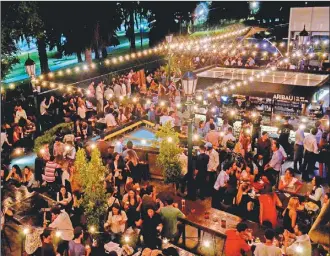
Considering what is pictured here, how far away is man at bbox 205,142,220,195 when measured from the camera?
891 centimetres

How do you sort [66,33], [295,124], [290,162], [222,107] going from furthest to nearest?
[66,33] → [222,107] → [295,124] → [290,162]

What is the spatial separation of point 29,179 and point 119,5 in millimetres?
18176

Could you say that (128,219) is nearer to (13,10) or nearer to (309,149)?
(309,149)

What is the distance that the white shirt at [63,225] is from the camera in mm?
6816

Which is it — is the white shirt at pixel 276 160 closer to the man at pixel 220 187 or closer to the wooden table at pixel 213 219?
the man at pixel 220 187

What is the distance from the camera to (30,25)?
12.1m

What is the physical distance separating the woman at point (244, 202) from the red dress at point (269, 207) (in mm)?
416

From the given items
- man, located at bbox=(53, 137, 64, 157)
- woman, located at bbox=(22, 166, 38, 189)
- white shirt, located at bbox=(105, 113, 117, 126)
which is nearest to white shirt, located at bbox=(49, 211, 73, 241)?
woman, located at bbox=(22, 166, 38, 189)

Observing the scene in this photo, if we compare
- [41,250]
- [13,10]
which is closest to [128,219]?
[41,250]

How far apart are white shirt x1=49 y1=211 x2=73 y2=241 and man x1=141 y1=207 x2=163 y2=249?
134 cm

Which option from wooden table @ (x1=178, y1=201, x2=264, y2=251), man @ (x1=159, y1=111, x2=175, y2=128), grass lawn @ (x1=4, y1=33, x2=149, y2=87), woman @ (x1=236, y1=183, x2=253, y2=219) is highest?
man @ (x1=159, y1=111, x2=175, y2=128)

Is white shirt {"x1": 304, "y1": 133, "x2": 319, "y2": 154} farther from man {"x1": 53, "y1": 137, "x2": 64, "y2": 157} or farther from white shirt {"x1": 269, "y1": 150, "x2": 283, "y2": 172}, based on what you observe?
man {"x1": 53, "y1": 137, "x2": 64, "y2": 157}

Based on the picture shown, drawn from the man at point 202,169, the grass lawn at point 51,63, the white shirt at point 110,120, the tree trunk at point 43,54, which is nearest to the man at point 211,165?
the man at point 202,169

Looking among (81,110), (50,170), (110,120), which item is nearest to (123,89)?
(81,110)
